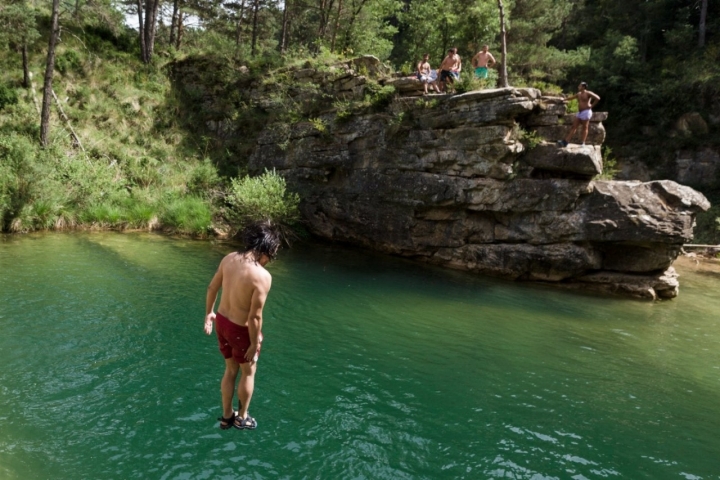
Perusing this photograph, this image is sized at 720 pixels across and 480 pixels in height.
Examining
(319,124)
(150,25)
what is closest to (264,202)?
(319,124)

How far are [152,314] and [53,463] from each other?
455 centimetres

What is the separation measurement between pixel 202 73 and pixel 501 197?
19.1 metres

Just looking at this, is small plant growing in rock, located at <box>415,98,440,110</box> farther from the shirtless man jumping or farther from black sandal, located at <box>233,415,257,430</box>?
black sandal, located at <box>233,415,257,430</box>

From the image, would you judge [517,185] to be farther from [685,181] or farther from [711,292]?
[685,181]

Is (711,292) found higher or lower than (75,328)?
higher

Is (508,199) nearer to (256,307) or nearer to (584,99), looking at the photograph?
(584,99)

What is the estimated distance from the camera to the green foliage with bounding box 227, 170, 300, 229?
16.3 m

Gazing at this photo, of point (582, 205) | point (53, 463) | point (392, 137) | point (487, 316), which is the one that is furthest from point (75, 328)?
point (582, 205)

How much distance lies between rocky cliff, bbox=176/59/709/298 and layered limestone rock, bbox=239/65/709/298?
34 mm

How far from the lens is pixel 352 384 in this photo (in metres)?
→ 6.35

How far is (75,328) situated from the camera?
754 centimetres

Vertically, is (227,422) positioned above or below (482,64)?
below

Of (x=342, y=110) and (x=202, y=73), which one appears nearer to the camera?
(x=342, y=110)

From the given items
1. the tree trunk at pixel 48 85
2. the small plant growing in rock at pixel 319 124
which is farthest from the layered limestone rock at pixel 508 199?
the tree trunk at pixel 48 85
